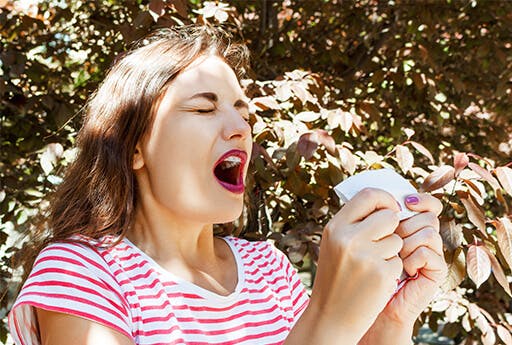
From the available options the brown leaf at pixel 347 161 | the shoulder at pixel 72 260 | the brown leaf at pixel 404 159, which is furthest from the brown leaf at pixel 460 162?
the shoulder at pixel 72 260

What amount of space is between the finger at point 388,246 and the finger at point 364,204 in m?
0.05

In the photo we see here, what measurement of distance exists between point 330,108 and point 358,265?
69.8 inches

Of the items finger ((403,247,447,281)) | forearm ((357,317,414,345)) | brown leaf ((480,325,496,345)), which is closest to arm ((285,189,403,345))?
finger ((403,247,447,281))

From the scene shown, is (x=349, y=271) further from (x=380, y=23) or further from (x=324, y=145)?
(x=380, y=23)

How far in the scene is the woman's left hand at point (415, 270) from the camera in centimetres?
127

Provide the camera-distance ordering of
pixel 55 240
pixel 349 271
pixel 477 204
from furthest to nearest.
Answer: pixel 477 204
pixel 55 240
pixel 349 271

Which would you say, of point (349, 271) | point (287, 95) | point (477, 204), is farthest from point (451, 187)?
point (349, 271)

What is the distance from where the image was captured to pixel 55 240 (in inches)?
57.0

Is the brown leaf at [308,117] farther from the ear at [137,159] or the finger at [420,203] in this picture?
the finger at [420,203]

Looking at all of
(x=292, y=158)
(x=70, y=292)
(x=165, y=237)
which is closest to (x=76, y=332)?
(x=70, y=292)

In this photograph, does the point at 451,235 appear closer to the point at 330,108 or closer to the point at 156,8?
the point at 330,108

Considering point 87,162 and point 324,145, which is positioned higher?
point 87,162

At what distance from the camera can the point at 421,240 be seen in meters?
1.26

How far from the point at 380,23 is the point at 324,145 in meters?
1.63
